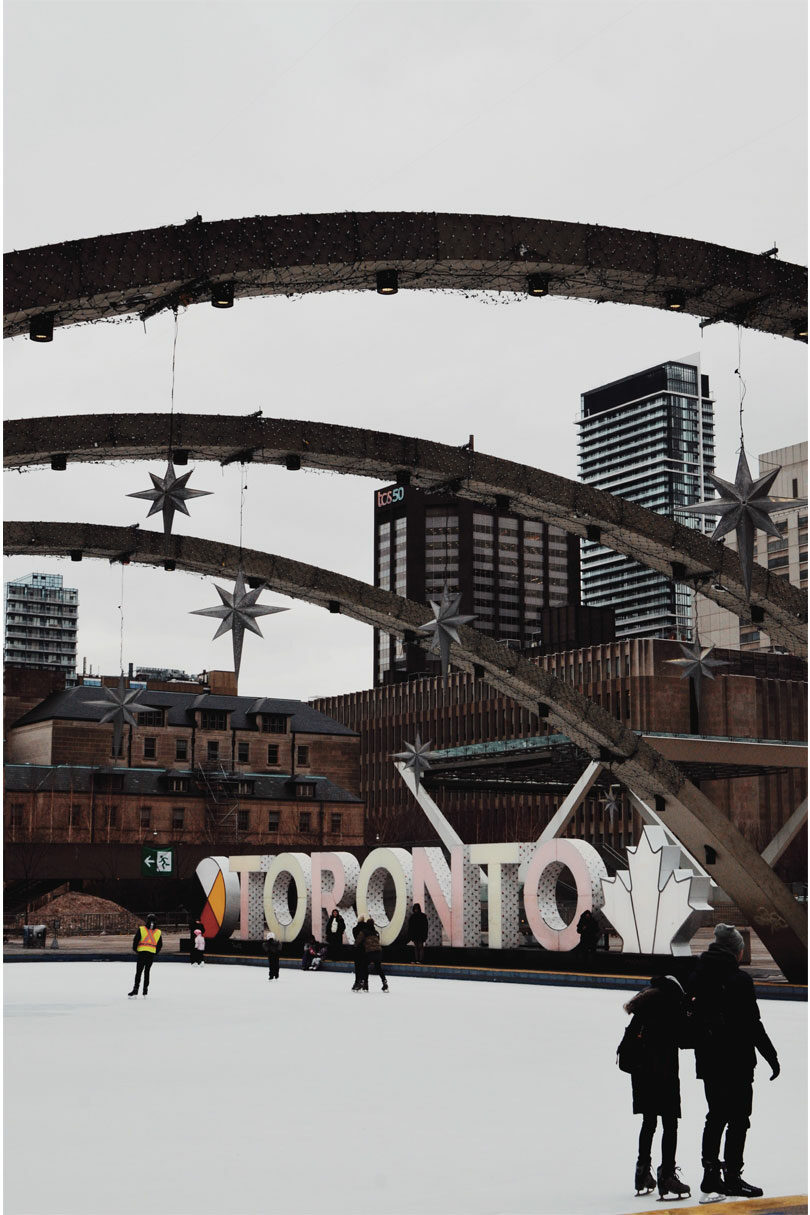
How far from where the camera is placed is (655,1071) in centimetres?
861

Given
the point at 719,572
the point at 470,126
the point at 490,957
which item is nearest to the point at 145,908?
the point at 490,957

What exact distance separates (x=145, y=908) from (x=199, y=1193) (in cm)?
6842

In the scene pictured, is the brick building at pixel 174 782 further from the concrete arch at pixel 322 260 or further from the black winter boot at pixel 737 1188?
the black winter boot at pixel 737 1188

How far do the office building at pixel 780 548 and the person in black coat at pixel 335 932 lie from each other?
7156 cm

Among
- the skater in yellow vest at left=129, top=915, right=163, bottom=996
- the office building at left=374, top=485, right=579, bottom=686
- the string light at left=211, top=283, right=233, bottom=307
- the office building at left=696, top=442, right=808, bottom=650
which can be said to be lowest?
the skater in yellow vest at left=129, top=915, right=163, bottom=996

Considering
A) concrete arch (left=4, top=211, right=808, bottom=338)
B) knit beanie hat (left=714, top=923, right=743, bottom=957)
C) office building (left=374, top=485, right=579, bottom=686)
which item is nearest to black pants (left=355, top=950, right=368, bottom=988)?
concrete arch (left=4, top=211, right=808, bottom=338)

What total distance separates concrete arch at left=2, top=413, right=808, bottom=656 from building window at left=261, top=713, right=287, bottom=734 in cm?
6449

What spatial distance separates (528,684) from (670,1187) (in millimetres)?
22655

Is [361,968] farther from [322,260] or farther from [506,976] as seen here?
[322,260]

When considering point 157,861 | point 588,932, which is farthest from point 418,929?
point 157,861

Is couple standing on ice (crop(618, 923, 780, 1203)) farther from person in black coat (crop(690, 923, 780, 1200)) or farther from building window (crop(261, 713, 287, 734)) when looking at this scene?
building window (crop(261, 713, 287, 734))

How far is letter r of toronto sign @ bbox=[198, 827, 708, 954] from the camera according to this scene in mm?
28469

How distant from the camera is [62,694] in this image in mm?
82375

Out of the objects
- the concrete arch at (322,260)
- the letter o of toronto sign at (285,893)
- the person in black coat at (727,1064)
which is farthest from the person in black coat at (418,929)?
the person in black coat at (727,1064)
